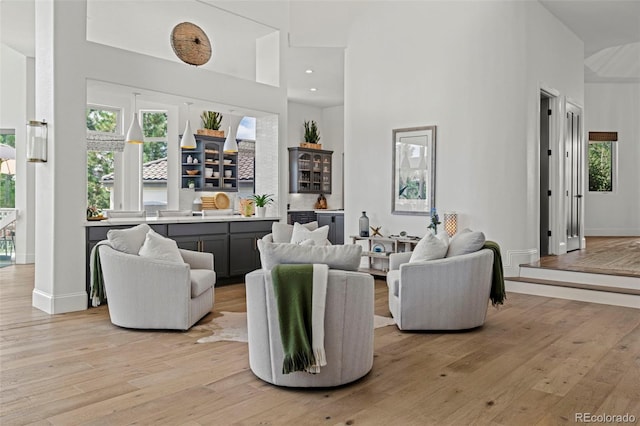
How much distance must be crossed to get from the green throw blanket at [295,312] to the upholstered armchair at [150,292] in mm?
1666

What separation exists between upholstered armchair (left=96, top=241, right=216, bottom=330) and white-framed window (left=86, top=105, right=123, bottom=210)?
210 inches

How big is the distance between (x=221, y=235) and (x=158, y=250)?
6.39 feet

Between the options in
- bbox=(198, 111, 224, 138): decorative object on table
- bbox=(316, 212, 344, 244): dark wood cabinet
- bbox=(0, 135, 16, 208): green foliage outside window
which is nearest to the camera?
bbox=(0, 135, 16, 208): green foliage outside window

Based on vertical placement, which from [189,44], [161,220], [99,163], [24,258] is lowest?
[24,258]

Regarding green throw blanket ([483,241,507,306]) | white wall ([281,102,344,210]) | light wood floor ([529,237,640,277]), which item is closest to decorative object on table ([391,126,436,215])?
light wood floor ([529,237,640,277])

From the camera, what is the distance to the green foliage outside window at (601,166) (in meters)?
10.8

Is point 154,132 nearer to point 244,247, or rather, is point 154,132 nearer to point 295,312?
point 244,247

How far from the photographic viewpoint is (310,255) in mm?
3137

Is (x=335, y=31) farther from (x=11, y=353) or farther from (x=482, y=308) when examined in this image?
(x=11, y=353)

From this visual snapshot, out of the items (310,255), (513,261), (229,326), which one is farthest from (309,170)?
(310,255)

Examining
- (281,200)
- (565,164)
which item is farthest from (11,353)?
(565,164)

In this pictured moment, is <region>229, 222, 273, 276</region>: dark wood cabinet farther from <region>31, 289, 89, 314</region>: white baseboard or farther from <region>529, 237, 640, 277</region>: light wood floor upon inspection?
<region>529, 237, 640, 277</region>: light wood floor

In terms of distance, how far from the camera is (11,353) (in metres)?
3.66

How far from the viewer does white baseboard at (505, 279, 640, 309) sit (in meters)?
5.39
